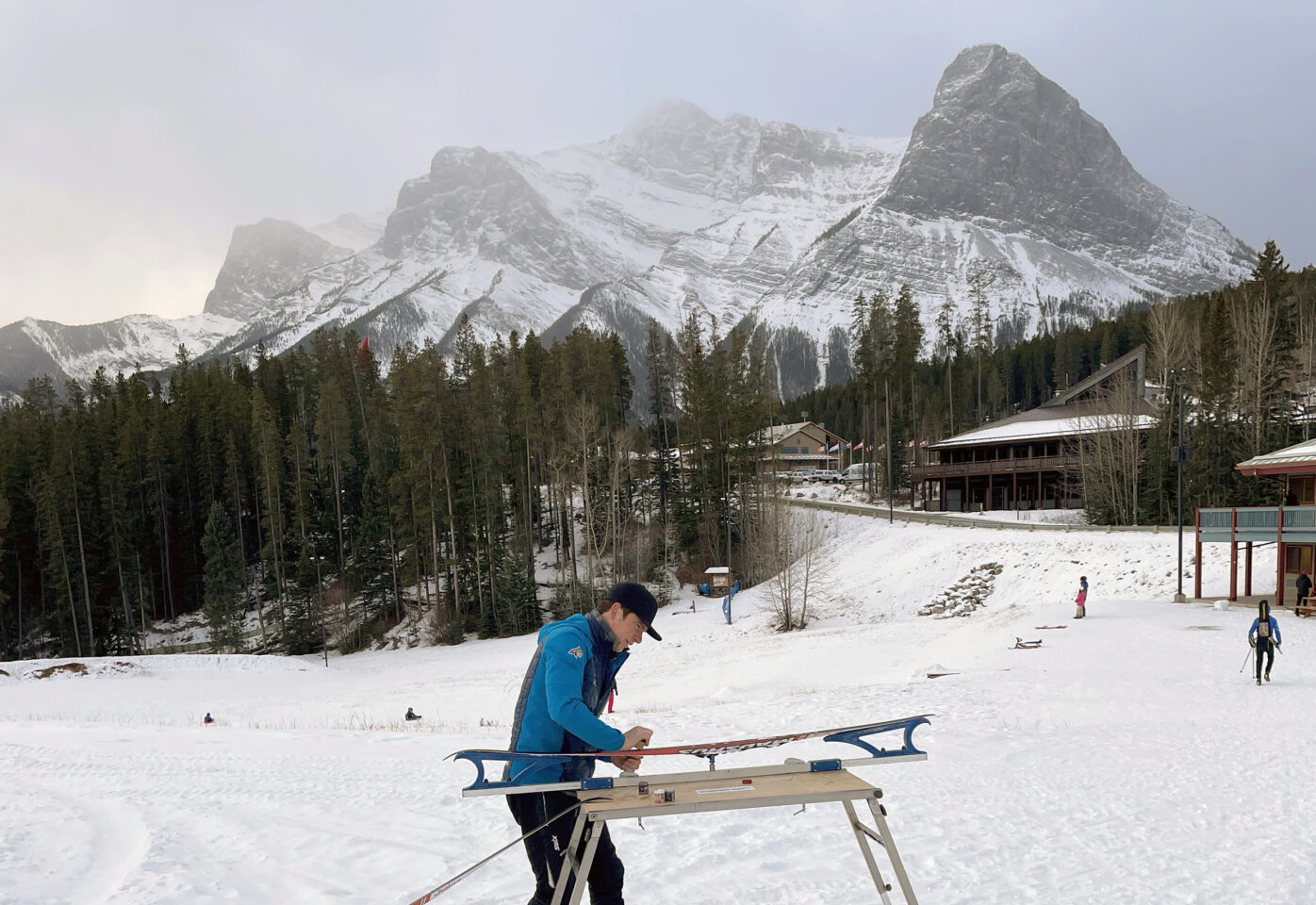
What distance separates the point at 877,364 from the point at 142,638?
54.0 m

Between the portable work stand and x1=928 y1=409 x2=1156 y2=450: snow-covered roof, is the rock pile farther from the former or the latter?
the portable work stand

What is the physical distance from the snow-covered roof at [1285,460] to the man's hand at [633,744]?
28189mm

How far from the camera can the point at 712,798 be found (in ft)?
10.6

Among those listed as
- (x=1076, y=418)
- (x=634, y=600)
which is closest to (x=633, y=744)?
(x=634, y=600)

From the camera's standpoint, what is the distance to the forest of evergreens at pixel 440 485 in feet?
132

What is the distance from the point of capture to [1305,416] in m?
40.7

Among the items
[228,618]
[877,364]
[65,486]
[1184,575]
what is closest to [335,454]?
[228,618]

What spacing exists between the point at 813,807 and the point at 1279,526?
2333cm

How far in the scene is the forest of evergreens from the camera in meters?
40.3

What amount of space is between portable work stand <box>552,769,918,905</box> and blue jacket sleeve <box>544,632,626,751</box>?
27 centimetres

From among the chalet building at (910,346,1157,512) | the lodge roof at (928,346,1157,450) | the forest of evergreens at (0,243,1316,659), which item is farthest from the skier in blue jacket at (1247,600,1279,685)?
the chalet building at (910,346,1157,512)

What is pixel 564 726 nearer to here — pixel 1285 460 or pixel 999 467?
pixel 1285 460

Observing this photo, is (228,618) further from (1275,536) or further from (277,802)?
(1275,536)

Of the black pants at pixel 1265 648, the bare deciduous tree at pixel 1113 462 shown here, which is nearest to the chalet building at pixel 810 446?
the bare deciduous tree at pixel 1113 462
